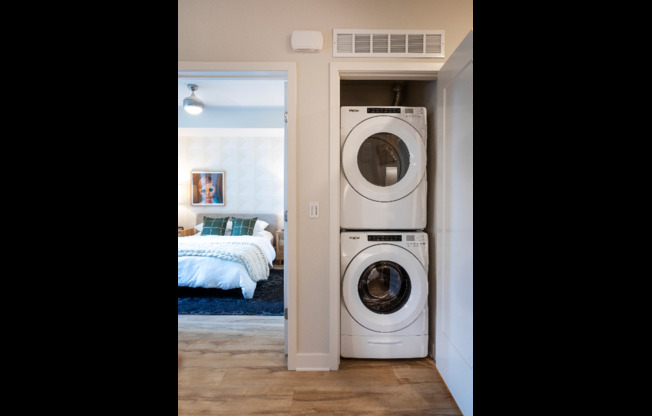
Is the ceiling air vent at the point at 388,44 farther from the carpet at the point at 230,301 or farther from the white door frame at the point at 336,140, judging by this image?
the carpet at the point at 230,301

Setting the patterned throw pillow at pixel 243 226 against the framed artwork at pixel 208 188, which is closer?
the patterned throw pillow at pixel 243 226

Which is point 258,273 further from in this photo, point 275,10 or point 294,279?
point 275,10

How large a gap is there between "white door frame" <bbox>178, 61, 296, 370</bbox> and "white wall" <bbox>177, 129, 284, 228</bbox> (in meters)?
4.14

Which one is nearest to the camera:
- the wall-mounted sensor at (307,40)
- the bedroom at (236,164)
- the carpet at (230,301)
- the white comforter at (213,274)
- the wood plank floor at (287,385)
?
the wood plank floor at (287,385)

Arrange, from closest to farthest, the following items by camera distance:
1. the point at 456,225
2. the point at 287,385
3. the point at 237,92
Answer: the point at 456,225
the point at 287,385
the point at 237,92

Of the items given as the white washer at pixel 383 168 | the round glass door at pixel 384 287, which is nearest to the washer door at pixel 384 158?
the white washer at pixel 383 168

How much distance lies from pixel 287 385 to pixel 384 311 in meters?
0.82

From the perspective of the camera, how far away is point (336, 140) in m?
2.38

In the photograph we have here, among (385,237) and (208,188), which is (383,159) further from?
(208,188)

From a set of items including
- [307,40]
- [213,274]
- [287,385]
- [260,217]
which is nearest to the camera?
[287,385]

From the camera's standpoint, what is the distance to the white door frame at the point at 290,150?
2342 mm

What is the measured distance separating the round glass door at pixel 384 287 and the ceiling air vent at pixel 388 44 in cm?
144

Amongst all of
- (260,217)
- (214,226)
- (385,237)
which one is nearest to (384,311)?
(385,237)
